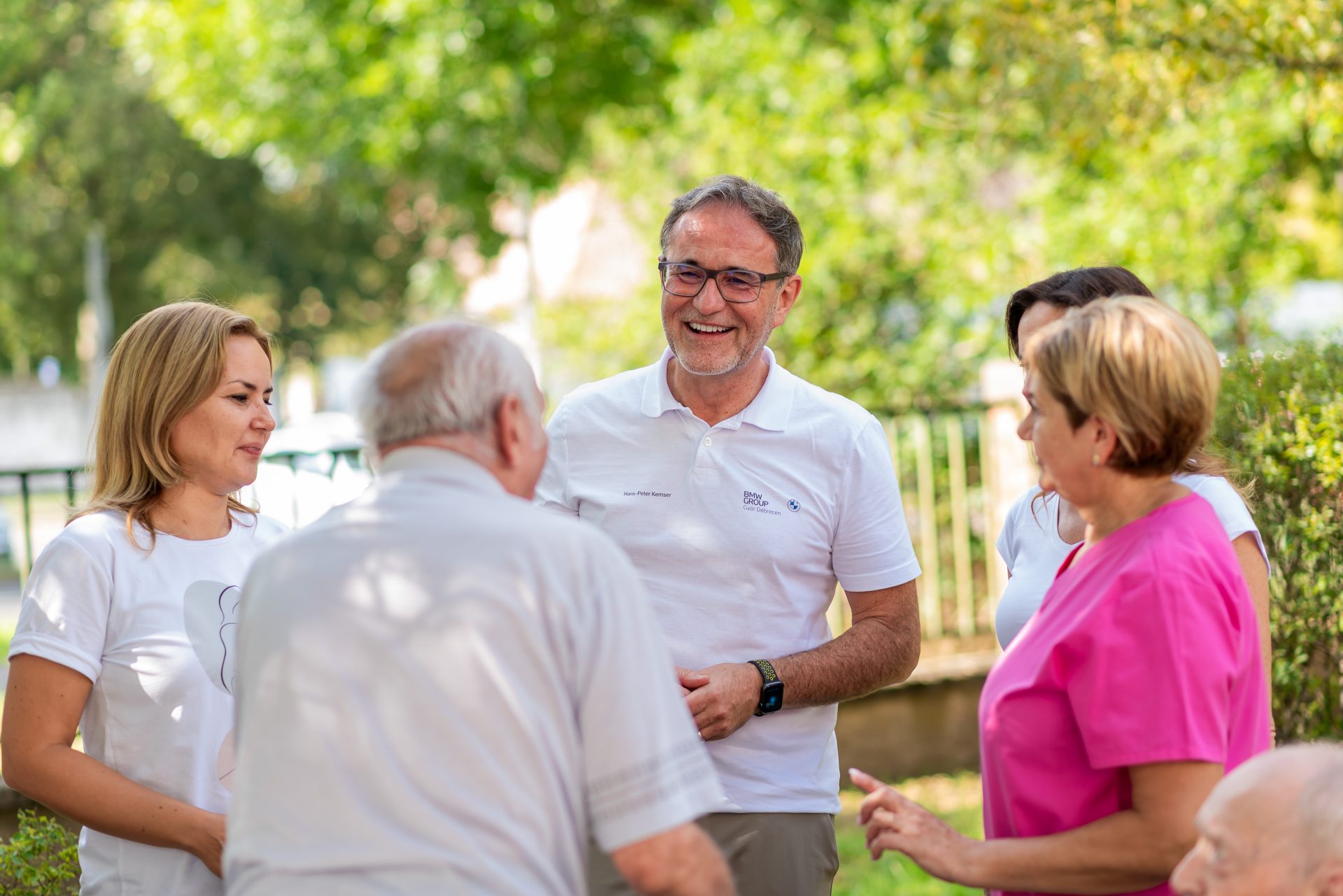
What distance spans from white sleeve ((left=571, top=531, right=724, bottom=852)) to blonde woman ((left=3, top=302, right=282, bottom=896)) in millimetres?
1081

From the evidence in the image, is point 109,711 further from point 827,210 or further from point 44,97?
point 44,97

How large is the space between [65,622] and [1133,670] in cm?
202

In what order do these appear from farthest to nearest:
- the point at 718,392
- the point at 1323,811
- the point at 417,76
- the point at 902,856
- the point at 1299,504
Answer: the point at 417,76 < the point at 902,856 < the point at 1299,504 < the point at 718,392 < the point at 1323,811

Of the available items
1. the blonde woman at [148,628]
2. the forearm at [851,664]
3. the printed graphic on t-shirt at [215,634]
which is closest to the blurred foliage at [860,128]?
the forearm at [851,664]

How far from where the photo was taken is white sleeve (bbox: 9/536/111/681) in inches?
101

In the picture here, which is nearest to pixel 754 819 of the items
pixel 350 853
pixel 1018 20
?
pixel 350 853

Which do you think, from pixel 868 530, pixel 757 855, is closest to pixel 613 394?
pixel 868 530

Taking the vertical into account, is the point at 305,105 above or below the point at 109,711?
above

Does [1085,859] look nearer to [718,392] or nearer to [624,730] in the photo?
[624,730]

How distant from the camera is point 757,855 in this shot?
3.01 meters

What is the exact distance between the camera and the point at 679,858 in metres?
1.86

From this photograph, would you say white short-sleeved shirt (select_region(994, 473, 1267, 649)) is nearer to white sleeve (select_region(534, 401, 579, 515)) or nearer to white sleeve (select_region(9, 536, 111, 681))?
white sleeve (select_region(534, 401, 579, 515))

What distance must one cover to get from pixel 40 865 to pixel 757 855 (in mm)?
1967

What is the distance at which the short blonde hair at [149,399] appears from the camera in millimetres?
2803
